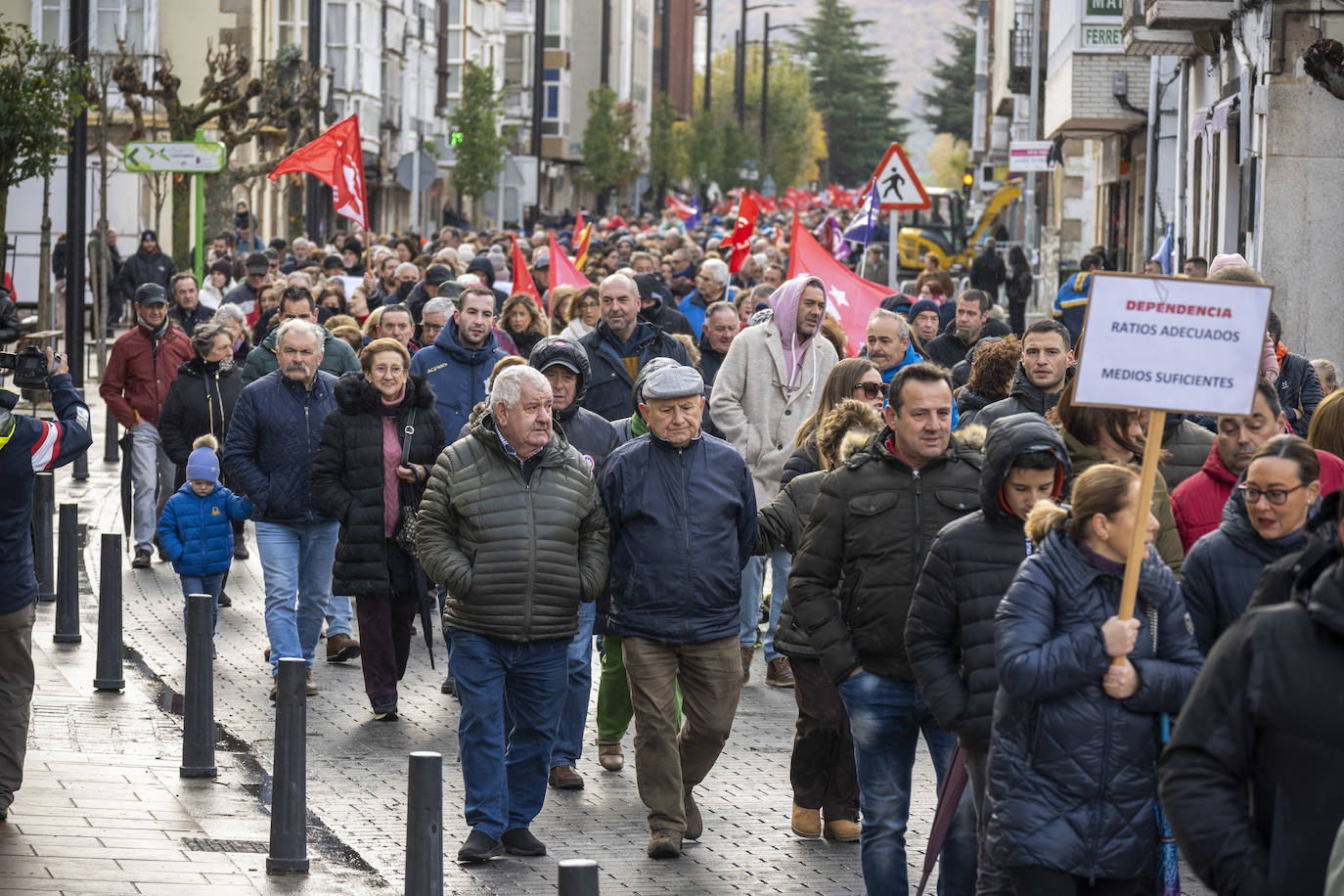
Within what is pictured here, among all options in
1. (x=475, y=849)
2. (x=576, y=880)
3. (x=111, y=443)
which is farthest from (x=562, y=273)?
(x=576, y=880)

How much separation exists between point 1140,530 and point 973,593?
0.95 meters

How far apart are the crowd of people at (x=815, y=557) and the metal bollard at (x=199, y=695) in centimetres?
99

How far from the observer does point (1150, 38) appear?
2728 cm

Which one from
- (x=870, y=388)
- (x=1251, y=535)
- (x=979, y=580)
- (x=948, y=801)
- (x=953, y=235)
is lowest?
(x=948, y=801)

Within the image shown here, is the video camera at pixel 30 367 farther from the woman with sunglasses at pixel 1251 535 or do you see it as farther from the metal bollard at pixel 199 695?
the woman with sunglasses at pixel 1251 535

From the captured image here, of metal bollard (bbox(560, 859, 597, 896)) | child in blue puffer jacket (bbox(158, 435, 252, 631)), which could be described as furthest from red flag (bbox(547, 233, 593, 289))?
metal bollard (bbox(560, 859, 597, 896))

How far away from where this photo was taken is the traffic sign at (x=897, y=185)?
22.5m

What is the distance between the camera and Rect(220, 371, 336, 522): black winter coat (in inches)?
451

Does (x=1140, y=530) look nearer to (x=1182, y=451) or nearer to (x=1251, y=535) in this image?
(x=1251, y=535)

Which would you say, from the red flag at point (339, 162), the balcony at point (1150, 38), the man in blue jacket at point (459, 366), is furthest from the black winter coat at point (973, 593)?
the balcony at point (1150, 38)

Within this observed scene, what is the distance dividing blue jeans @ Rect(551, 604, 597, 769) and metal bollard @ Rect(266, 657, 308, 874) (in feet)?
5.23

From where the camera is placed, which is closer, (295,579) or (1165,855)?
(1165,855)

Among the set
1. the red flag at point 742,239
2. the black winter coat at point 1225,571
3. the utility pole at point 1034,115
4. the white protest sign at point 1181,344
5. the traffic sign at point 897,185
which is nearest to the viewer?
the white protest sign at point 1181,344

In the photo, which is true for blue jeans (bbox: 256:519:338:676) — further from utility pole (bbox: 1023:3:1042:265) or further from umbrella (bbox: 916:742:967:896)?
utility pole (bbox: 1023:3:1042:265)
